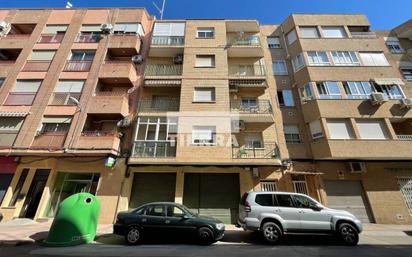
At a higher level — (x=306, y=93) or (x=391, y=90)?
(x=306, y=93)

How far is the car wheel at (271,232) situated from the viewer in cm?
736

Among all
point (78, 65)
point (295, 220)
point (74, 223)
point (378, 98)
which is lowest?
point (74, 223)

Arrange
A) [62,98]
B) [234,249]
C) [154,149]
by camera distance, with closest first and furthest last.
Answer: [234,249]
[154,149]
[62,98]

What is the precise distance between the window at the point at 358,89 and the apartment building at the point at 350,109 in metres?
0.06

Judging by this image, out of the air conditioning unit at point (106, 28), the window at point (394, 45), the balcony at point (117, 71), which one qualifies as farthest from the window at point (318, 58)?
the air conditioning unit at point (106, 28)

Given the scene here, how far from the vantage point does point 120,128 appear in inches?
527

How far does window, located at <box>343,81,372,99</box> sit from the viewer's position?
13.5m

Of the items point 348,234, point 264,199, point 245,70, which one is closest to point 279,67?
point 245,70

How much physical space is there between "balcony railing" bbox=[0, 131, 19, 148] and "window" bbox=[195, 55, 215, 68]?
13.3 m

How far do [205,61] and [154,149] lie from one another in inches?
315

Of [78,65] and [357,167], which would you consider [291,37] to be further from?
[78,65]

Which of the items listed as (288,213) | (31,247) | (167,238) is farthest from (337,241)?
(31,247)

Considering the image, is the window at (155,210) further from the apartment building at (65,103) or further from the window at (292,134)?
the window at (292,134)

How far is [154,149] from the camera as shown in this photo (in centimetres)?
1204
